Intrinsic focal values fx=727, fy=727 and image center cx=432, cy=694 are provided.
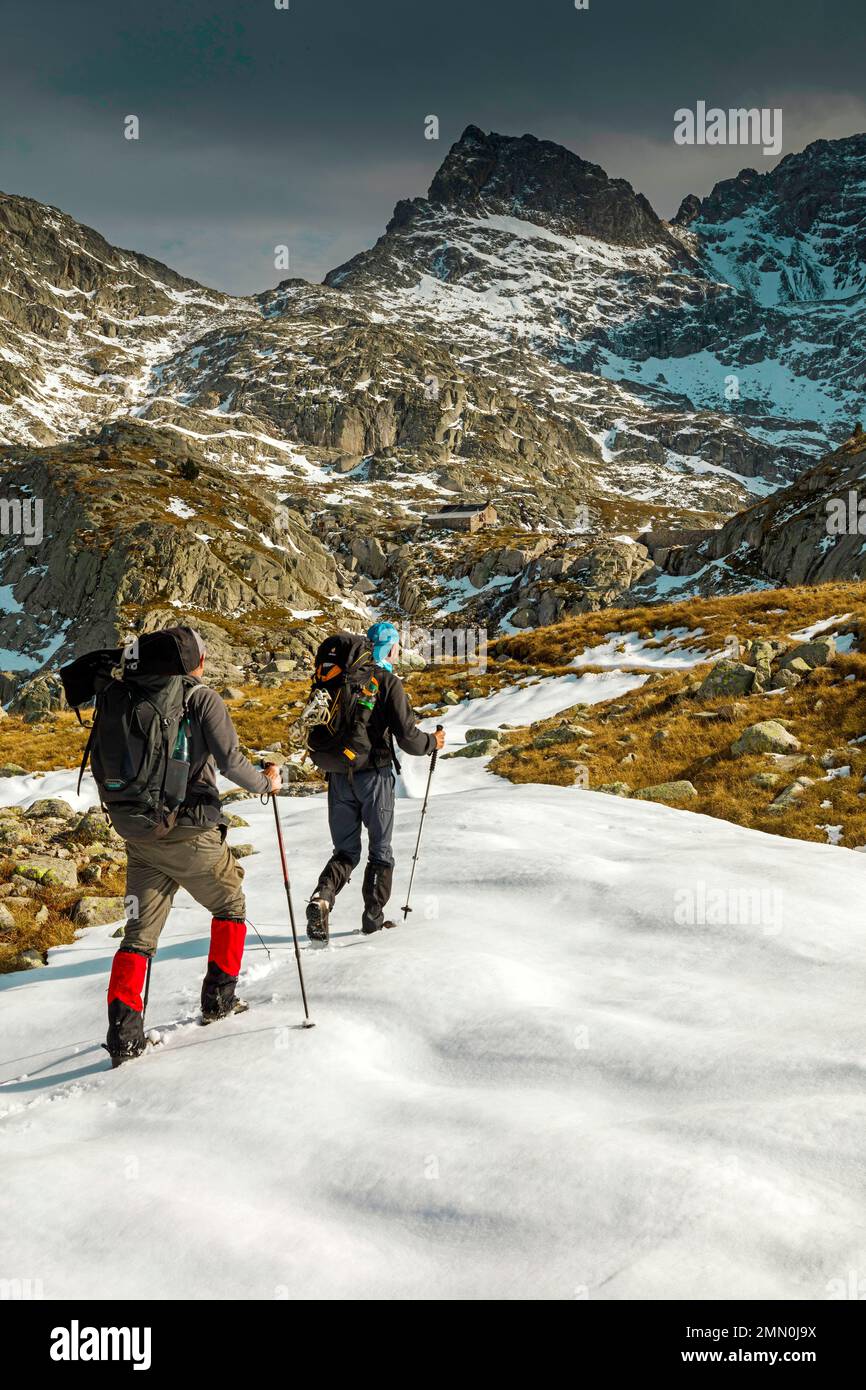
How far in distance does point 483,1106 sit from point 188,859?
2.88 meters

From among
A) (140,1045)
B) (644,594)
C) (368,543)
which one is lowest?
(140,1045)

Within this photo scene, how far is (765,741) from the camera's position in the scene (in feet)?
46.4

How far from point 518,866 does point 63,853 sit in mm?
7184

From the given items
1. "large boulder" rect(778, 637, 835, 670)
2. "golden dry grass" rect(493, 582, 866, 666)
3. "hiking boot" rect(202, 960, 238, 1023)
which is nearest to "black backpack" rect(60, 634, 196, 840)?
"hiking boot" rect(202, 960, 238, 1023)

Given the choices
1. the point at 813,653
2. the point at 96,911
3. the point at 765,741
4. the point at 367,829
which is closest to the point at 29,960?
the point at 96,911

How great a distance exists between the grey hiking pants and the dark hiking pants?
179cm

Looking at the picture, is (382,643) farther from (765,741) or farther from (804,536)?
(804,536)

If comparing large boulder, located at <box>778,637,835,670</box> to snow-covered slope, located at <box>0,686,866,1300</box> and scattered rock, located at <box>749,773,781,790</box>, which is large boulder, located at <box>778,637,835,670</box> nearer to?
scattered rock, located at <box>749,773,781,790</box>

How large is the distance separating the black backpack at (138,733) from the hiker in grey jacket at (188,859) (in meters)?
0.12

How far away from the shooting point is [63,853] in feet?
37.1

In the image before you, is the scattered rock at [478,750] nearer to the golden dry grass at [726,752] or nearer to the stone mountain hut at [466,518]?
the golden dry grass at [726,752]
